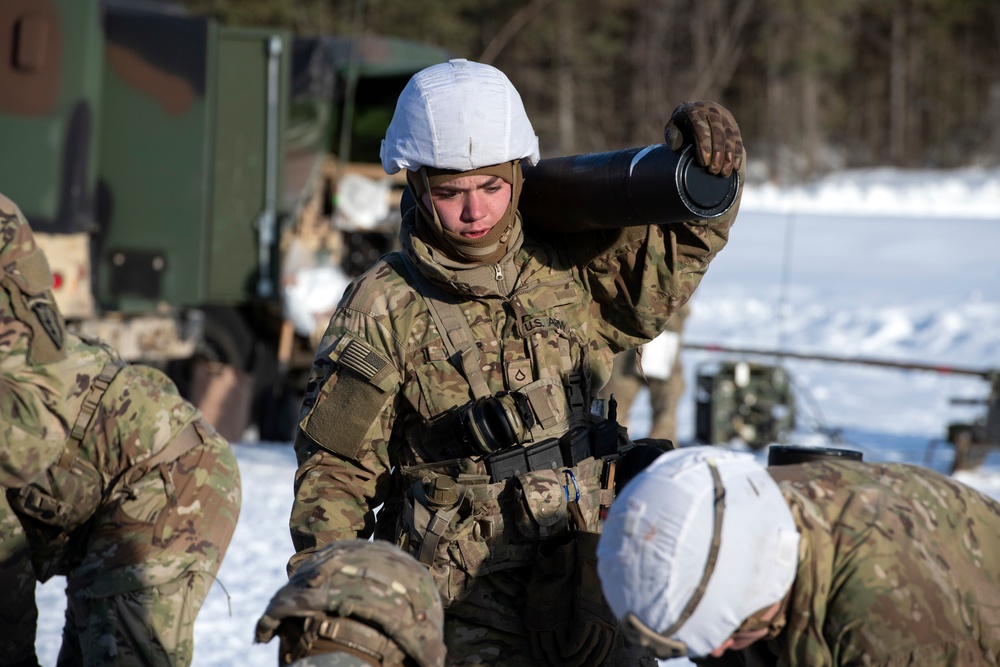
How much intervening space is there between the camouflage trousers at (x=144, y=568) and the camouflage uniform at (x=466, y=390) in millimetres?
497

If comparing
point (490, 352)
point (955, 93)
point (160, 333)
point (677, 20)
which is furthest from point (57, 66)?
point (955, 93)

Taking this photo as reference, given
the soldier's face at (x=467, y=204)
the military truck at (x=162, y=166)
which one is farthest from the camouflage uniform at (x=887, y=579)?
the military truck at (x=162, y=166)

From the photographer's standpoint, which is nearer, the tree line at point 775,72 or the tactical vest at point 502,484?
the tactical vest at point 502,484

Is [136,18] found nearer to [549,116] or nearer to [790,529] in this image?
[790,529]

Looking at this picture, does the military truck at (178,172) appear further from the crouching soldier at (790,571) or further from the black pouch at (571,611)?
the crouching soldier at (790,571)

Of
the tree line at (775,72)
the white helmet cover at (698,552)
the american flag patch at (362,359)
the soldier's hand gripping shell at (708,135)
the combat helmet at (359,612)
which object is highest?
the tree line at (775,72)

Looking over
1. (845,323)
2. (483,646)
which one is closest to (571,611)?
(483,646)

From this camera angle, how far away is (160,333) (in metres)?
9.48

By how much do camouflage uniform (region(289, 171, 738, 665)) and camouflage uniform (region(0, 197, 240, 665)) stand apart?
503mm

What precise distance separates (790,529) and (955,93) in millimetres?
33416

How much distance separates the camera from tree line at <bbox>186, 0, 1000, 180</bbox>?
93.2ft

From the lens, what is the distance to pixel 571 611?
2836mm

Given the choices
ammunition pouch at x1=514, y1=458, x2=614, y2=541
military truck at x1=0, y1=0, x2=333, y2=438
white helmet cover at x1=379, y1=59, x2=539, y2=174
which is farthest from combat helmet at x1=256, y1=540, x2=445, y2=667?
military truck at x1=0, y1=0, x2=333, y2=438

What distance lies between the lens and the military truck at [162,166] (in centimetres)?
809
